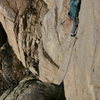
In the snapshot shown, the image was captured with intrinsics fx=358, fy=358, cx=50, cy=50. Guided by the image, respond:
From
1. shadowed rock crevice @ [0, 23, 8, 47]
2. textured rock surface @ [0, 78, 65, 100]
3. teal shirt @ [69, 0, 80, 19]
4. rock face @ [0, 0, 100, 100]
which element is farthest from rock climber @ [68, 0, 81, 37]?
shadowed rock crevice @ [0, 23, 8, 47]

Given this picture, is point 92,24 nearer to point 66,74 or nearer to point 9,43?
point 66,74

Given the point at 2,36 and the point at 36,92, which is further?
the point at 2,36

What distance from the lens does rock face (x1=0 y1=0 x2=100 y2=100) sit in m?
15.6

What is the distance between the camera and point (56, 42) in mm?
22797

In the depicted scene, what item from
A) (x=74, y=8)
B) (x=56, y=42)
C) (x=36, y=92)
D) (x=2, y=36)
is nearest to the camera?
(x=74, y=8)

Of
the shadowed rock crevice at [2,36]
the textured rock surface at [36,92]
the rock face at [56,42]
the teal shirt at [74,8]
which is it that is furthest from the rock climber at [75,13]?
the shadowed rock crevice at [2,36]

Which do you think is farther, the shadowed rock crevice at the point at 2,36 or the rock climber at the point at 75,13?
the shadowed rock crevice at the point at 2,36

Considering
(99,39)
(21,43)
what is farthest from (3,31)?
(99,39)

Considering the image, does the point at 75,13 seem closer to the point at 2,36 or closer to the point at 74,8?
the point at 74,8

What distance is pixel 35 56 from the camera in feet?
89.5

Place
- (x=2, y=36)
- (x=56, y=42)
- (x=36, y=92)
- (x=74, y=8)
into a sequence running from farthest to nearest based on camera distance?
(x=2, y=36) < (x=56, y=42) < (x=36, y=92) < (x=74, y=8)

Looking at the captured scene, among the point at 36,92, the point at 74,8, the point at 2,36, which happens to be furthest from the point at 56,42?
the point at 2,36

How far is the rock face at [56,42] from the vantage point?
51.1ft

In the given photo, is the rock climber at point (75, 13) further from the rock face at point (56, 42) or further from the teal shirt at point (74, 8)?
the rock face at point (56, 42)
